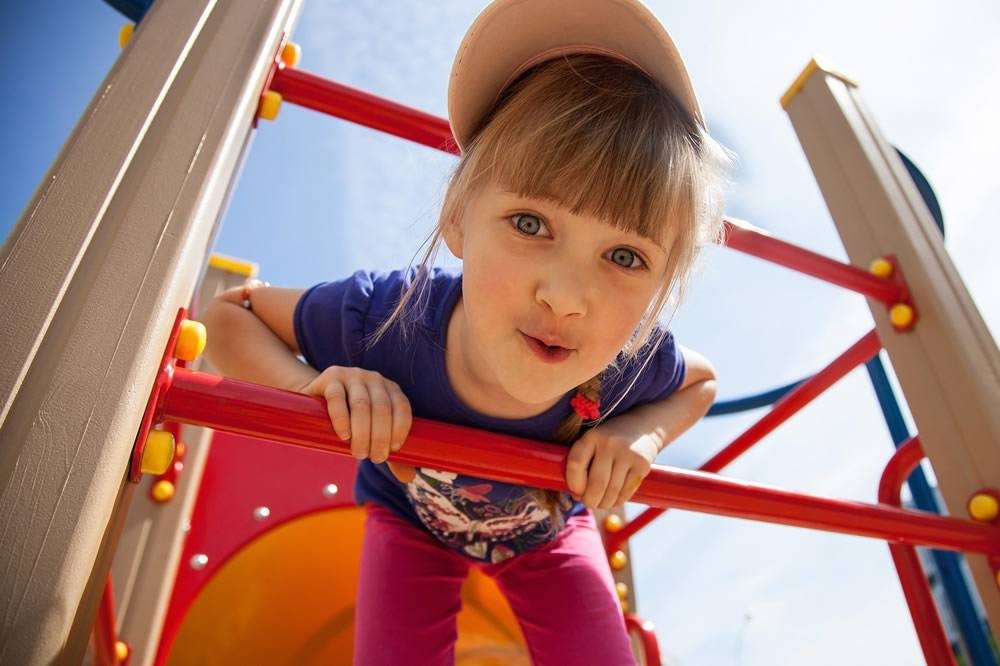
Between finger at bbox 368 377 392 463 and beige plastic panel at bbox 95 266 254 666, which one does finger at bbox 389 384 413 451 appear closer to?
finger at bbox 368 377 392 463

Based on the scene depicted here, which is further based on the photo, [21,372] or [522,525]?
[522,525]

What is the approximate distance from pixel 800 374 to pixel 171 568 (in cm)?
177

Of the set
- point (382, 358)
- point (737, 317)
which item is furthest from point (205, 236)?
point (737, 317)

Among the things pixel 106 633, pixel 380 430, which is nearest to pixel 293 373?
pixel 380 430

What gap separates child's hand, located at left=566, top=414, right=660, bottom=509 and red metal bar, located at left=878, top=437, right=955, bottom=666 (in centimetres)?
50

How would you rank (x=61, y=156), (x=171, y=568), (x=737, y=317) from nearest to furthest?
(x=61, y=156) → (x=171, y=568) → (x=737, y=317)

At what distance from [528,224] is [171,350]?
0.33 metres

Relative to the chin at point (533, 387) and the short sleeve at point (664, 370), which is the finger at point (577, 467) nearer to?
the chin at point (533, 387)

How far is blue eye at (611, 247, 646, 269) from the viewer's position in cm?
65

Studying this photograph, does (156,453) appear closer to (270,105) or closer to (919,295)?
(270,105)

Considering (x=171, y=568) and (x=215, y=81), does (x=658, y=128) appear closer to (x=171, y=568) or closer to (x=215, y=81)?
(x=215, y=81)

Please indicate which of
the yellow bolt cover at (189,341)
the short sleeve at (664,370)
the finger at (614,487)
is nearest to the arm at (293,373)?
the yellow bolt cover at (189,341)

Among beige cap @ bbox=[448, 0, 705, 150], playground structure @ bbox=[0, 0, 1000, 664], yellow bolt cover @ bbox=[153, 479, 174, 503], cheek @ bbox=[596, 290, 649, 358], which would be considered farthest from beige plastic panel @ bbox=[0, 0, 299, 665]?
yellow bolt cover @ bbox=[153, 479, 174, 503]

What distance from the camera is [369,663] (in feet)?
2.68
